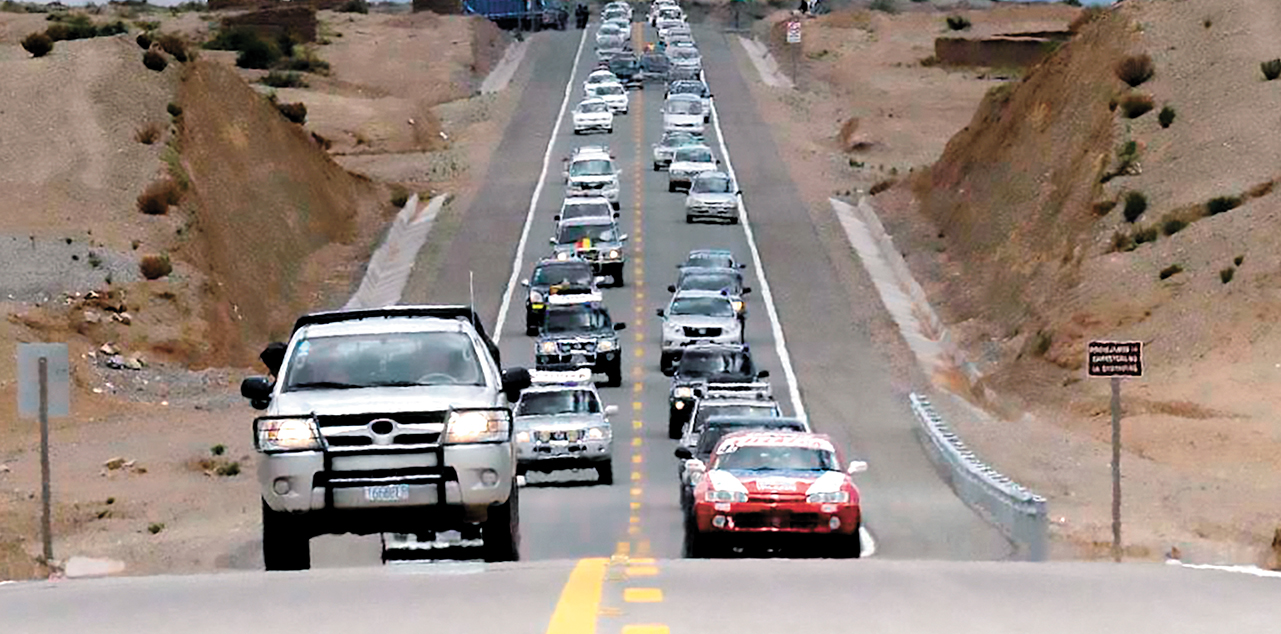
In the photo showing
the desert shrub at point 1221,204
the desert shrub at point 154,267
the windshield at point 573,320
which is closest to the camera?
the windshield at point 573,320

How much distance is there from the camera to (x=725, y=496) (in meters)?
23.5

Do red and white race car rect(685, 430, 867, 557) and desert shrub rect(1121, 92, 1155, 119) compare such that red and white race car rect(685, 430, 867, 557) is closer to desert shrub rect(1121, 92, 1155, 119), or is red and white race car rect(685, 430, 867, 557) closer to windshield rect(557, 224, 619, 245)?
windshield rect(557, 224, 619, 245)

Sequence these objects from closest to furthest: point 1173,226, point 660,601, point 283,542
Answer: point 660,601 → point 283,542 → point 1173,226

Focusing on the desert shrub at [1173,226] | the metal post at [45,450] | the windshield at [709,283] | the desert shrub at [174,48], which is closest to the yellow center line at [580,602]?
the metal post at [45,450]

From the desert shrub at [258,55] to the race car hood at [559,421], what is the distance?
3495 inches

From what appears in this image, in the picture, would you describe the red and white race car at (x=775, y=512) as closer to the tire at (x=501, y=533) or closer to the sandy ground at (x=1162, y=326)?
the tire at (x=501, y=533)

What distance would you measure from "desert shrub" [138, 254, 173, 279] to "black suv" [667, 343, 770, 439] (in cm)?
1550

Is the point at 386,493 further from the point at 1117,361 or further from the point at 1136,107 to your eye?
the point at 1136,107

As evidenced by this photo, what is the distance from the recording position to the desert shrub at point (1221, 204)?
60.4 metres

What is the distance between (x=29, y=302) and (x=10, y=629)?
38762mm

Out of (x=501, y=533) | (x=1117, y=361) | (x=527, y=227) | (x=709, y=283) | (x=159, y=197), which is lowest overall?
(x=527, y=227)

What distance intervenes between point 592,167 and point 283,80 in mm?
40118

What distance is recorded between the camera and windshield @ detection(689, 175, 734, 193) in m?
72.4

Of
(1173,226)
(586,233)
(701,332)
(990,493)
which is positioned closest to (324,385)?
(990,493)
